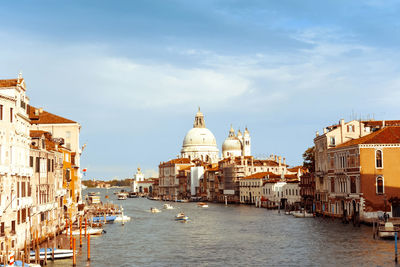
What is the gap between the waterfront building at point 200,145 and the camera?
582 ft

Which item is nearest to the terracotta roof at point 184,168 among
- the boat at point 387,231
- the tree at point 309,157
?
the tree at point 309,157

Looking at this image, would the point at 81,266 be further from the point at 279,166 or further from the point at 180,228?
the point at 279,166

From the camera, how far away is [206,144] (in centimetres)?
17838

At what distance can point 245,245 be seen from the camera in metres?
39.8

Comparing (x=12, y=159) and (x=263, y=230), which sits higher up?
(x=12, y=159)

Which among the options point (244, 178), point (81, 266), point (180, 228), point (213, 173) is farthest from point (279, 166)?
point (81, 266)

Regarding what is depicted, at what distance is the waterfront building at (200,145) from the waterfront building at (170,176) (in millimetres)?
8331

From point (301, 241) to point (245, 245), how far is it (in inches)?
165

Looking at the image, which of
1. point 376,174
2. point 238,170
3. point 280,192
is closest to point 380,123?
point 376,174

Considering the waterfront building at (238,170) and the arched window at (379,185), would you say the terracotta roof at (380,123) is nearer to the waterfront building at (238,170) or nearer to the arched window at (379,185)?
the arched window at (379,185)

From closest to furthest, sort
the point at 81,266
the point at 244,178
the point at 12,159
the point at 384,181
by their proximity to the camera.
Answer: the point at 12,159, the point at 81,266, the point at 384,181, the point at 244,178

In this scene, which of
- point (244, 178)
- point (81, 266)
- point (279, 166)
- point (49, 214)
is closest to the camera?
point (81, 266)

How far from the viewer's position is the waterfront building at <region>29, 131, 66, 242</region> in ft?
113

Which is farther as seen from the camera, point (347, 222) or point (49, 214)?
point (347, 222)
